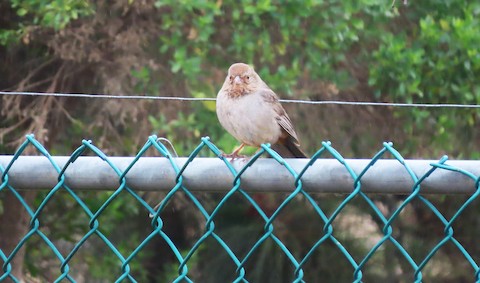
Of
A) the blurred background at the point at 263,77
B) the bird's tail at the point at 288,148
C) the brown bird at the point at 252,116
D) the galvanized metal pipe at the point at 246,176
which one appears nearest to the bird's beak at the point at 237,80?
the brown bird at the point at 252,116

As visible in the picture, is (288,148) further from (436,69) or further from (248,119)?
(436,69)

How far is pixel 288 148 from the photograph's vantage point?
13.6ft

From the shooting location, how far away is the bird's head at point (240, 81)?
4.14m

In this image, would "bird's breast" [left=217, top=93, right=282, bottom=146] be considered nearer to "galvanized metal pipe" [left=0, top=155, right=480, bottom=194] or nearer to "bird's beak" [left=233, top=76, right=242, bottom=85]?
"bird's beak" [left=233, top=76, right=242, bottom=85]

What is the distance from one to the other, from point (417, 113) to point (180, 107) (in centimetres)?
155

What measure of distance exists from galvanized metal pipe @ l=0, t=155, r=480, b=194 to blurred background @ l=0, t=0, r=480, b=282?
11.4ft

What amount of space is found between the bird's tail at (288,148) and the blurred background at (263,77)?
1376 millimetres

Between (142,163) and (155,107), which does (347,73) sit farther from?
(142,163)

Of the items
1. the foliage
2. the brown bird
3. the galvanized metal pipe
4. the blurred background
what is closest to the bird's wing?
the brown bird

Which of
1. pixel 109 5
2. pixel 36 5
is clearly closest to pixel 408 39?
pixel 109 5

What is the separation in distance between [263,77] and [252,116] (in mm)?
1621

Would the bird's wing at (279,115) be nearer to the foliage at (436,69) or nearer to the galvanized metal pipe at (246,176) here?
the foliage at (436,69)

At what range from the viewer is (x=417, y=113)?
5840 mm

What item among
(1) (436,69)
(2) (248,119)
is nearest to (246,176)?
(2) (248,119)
